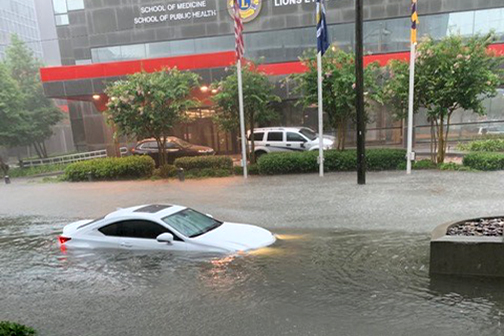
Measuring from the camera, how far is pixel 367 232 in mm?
8000

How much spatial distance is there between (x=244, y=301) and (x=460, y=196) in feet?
25.6

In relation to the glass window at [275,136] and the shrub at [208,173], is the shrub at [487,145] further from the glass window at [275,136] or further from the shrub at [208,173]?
the shrub at [208,173]

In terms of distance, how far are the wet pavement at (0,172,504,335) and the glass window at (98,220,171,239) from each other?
1.22 ft

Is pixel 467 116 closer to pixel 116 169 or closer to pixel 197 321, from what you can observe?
pixel 116 169

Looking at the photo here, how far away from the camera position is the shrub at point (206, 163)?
17062mm

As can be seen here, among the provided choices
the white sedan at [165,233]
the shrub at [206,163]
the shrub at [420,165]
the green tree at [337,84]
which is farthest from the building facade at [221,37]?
the white sedan at [165,233]

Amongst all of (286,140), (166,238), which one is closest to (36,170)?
(286,140)

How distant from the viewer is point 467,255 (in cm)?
542

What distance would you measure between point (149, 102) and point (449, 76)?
11.9m

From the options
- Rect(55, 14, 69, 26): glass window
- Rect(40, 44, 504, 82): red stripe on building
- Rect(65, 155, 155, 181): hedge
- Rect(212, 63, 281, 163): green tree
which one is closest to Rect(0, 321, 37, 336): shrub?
Rect(212, 63, 281, 163): green tree

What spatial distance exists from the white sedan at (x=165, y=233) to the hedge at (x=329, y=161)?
7.90 metres

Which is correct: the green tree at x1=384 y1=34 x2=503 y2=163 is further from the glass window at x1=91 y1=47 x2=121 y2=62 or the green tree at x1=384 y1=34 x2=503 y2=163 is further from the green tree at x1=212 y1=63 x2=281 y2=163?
the glass window at x1=91 y1=47 x2=121 y2=62

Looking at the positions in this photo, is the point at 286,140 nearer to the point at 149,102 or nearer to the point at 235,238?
the point at 149,102

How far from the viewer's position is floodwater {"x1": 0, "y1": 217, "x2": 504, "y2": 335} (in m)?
4.60
